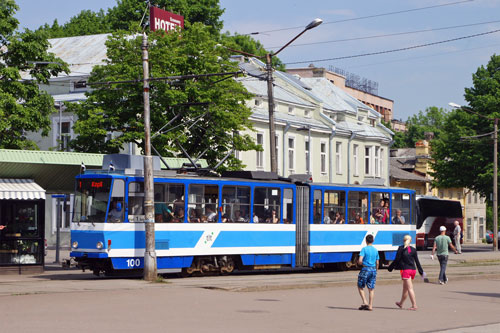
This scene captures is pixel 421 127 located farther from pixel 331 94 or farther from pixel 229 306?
pixel 229 306

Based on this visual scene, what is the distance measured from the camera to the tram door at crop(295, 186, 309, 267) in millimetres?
29156

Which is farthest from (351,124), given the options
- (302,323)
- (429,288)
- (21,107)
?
(302,323)

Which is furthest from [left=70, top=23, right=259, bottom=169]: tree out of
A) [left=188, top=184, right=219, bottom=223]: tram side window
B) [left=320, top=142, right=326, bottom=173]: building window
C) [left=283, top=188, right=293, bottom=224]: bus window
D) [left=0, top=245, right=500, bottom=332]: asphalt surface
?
[left=320, top=142, right=326, bottom=173]: building window

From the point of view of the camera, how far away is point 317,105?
6256cm

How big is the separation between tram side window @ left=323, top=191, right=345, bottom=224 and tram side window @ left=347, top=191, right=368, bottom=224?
36cm

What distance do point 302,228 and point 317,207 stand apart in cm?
91

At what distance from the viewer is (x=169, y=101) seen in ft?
125

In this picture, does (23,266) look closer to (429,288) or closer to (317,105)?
(429,288)

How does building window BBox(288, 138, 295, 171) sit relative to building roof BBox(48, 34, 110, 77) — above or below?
below

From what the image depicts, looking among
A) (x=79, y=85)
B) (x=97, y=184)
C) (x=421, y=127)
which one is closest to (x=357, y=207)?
(x=97, y=184)

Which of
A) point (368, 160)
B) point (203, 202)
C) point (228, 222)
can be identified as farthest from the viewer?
point (368, 160)

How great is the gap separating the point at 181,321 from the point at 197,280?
983cm

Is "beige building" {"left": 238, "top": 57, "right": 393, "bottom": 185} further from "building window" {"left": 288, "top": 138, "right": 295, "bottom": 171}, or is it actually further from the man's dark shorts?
the man's dark shorts

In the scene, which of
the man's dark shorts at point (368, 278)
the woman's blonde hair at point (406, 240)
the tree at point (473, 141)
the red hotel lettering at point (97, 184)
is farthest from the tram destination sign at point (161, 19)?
the man's dark shorts at point (368, 278)
